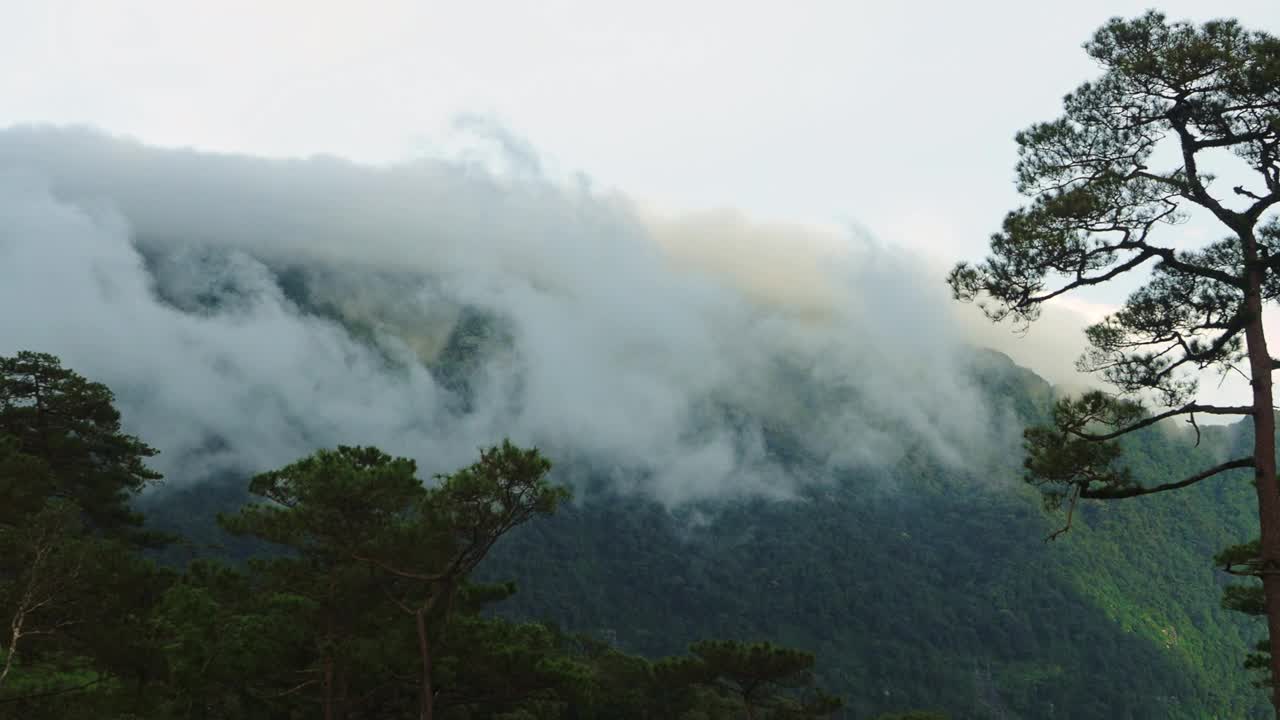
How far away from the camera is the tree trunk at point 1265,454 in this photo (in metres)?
12.4

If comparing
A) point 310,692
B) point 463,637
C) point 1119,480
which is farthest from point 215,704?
point 1119,480

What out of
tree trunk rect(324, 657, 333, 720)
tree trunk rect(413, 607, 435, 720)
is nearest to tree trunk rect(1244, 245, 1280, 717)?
tree trunk rect(413, 607, 435, 720)

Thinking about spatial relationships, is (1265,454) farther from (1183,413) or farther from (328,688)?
(328,688)

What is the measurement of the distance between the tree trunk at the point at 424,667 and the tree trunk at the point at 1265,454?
20.9 m

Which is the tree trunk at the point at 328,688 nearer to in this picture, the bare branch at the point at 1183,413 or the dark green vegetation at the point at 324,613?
the dark green vegetation at the point at 324,613

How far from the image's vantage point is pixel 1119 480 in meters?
14.1

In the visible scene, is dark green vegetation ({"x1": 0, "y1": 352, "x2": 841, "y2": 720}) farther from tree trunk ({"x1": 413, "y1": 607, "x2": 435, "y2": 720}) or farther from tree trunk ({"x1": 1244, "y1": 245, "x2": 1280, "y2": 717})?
tree trunk ({"x1": 1244, "y1": 245, "x2": 1280, "y2": 717})

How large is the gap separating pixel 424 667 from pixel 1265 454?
2229cm

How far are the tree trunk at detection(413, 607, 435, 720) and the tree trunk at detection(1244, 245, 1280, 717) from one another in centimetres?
2095

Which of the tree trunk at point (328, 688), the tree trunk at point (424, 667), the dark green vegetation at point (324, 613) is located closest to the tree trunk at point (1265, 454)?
the dark green vegetation at point (324, 613)

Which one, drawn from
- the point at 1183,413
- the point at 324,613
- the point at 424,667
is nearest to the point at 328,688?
→ the point at 324,613

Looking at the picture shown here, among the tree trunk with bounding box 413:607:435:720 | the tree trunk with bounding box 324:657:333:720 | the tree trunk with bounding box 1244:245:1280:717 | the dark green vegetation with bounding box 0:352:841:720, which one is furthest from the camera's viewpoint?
the tree trunk with bounding box 324:657:333:720

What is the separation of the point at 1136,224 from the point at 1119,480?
4.10 m

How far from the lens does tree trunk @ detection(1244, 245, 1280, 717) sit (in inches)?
490
